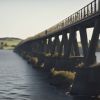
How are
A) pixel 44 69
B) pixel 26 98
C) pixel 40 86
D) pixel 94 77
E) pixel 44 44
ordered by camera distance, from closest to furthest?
pixel 94 77 → pixel 26 98 → pixel 40 86 → pixel 44 69 → pixel 44 44

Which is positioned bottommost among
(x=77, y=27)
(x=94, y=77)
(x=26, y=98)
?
(x=26, y=98)

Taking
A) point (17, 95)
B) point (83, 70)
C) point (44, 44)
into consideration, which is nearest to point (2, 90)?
point (17, 95)

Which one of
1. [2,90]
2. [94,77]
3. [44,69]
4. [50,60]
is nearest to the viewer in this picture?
[94,77]

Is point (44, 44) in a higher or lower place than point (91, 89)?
higher

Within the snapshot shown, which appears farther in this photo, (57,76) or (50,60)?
(50,60)

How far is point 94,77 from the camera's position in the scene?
3731cm

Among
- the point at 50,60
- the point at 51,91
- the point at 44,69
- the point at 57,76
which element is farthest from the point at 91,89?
the point at 44,69

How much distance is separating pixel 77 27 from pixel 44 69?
22988 mm

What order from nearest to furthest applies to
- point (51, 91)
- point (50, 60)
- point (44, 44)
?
point (51, 91), point (50, 60), point (44, 44)

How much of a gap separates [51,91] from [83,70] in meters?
7.09

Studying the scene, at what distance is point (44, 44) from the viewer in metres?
97.8

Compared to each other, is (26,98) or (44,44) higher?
(44,44)

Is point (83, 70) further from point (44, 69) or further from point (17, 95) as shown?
point (44, 69)

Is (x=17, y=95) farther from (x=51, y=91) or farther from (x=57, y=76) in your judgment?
(x=57, y=76)
